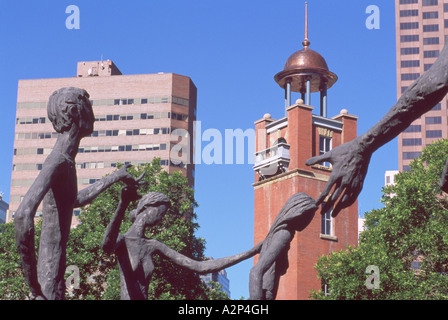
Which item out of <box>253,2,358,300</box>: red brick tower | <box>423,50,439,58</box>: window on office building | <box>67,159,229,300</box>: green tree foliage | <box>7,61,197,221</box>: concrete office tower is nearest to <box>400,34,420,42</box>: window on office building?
<box>423,50,439,58</box>: window on office building

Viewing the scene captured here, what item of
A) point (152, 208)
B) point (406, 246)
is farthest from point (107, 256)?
point (152, 208)

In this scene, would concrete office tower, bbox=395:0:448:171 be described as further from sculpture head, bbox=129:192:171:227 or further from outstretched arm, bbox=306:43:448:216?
outstretched arm, bbox=306:43:448:216

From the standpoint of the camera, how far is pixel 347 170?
5.67 meters

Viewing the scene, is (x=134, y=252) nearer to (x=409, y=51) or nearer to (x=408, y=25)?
(x=409, y=51)

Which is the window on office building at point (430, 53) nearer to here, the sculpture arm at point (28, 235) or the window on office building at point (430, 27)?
the window on office building at point (430, 27)

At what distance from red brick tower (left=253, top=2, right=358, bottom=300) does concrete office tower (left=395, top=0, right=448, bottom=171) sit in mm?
65595

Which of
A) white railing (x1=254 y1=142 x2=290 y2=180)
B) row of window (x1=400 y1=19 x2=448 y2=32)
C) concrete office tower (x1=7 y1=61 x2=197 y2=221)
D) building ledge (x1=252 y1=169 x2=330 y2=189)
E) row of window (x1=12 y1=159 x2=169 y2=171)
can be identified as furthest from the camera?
row of window (x1=400 y1=19 x2=448 y2=32)

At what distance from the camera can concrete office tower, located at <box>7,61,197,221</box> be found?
102188 mm

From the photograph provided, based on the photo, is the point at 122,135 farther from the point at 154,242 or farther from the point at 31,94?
the point at 154,242

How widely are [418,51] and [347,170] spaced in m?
124

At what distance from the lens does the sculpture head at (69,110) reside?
5.82 meters

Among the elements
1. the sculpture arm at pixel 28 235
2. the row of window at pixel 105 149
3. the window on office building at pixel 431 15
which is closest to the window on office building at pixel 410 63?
the window on office building at pixel 431 15

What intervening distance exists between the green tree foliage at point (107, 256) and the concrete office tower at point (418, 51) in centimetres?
8776
